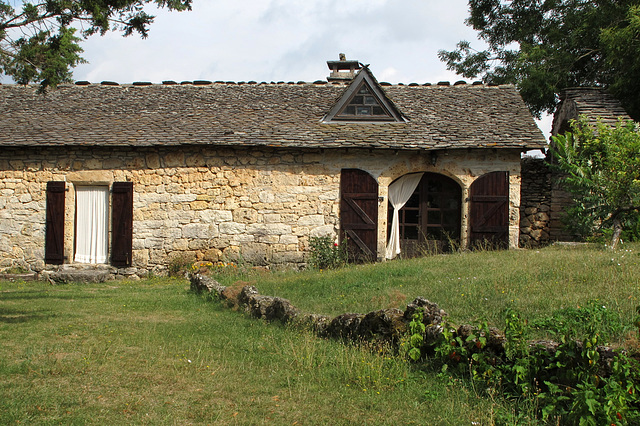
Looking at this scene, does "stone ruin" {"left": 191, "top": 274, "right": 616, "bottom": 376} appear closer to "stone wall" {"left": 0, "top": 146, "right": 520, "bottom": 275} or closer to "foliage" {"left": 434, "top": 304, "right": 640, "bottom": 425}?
"foliage" {"left": 434, "top": 304, "right": 640, "bottom": 425}

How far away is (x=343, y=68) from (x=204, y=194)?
713cm

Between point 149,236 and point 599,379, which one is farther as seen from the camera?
point 149,236

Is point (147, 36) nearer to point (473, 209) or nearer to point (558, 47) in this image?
point (473, 209)

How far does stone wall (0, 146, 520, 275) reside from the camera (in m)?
13.3

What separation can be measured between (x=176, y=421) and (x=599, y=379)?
126 inches

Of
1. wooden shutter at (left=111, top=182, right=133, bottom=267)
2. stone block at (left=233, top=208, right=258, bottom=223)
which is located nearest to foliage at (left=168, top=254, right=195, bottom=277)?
wooden shutter at (left=111, top=182, right=133, bottom=267)

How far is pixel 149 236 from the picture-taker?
13.4 metres

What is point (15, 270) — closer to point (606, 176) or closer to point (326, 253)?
point (326, 253)

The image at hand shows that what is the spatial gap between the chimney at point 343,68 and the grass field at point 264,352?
359 inches

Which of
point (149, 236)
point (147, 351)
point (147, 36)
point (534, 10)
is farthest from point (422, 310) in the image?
point (534, 10)

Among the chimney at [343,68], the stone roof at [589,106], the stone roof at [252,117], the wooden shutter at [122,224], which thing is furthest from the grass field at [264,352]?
the chimney at [343,68]

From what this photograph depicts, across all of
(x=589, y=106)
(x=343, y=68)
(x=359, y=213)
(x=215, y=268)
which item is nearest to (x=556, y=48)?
(x=589, y=106)

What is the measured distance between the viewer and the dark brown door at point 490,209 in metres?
13.0

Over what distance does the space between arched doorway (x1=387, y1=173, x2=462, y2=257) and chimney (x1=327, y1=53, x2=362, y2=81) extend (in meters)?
5.26
